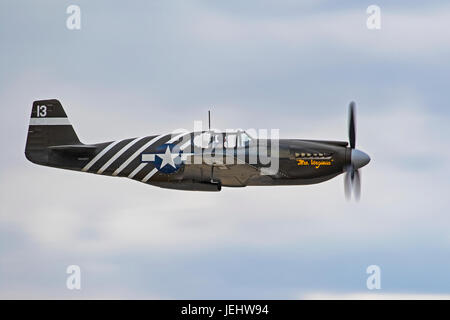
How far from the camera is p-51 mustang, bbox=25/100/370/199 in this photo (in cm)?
4178

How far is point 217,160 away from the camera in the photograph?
41.5m

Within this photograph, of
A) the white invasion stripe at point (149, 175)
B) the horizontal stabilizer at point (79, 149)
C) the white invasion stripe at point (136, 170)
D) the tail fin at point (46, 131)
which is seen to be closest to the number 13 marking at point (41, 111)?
the tail fin at point (46, 131)

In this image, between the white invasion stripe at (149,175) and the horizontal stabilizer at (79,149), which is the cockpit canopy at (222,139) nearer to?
the white invasion stripe at (149,175)

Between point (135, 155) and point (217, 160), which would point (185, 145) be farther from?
point (135, 155)

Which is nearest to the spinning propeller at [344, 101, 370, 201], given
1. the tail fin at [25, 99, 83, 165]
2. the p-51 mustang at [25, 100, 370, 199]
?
the p-51 mustang at [25, 100, 370, 199]

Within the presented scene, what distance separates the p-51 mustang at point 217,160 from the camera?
137 feet

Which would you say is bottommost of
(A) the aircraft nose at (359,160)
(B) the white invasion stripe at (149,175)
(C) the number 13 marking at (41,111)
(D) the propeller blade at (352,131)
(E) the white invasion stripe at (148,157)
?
(B) the white invasion stripe at (149,175)

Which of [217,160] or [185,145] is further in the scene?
[185,145]

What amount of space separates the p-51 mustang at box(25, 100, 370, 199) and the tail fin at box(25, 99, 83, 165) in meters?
1.09

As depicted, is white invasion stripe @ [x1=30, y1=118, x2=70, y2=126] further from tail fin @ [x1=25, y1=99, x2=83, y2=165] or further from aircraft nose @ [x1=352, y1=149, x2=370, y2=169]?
aircraft nose @ [x1=352, y1=149, x2=370, y2=169]

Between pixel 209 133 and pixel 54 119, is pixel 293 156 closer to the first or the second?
pixel 209 133

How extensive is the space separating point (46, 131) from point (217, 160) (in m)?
8.42

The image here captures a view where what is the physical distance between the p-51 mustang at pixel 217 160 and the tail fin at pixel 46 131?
1.09 metres

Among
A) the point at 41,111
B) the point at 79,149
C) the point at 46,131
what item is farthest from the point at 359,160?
the point at 41,111
